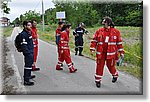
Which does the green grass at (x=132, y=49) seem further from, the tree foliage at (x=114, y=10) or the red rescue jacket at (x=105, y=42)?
the red rescue jacket at (x=105, y=42)

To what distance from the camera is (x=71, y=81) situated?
5.07 meters

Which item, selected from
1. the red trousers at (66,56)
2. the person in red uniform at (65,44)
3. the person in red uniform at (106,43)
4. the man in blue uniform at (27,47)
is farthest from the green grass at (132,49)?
the man in blue uniform at (27,47)

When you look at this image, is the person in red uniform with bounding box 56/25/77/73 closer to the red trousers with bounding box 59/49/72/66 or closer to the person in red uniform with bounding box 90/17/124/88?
the red trousers with bounding box 59/49/72/66

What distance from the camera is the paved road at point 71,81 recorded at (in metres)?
4.34

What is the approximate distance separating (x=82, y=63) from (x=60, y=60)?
874 mm

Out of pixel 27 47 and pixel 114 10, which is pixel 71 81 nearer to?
pixel 27 47

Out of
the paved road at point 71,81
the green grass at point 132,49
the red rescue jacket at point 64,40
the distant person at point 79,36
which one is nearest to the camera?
the paved road at point 71,81

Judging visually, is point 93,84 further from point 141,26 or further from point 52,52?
point 52,52

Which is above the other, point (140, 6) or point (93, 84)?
point (140, 6)

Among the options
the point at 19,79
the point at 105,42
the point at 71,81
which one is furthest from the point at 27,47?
the point at 105,42

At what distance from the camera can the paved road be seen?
14.3 feet

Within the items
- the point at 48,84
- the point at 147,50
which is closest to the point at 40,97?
the point at 48,84

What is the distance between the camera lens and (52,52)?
25.1ft

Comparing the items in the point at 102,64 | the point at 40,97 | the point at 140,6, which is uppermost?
the point at 140,6
